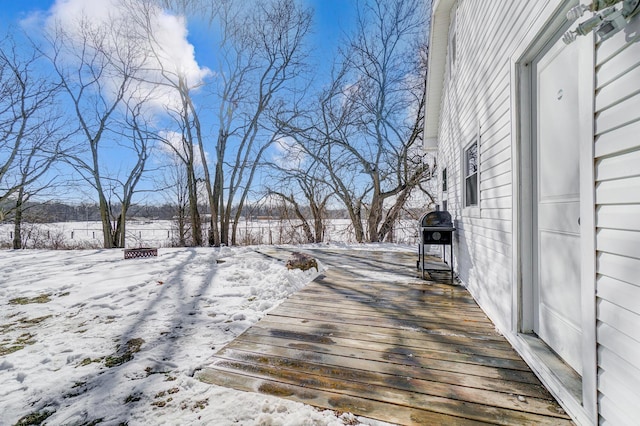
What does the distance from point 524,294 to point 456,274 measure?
2.29 meters

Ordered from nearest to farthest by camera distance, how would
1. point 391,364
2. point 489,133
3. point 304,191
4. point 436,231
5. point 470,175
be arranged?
point 391,364
point 489,133
point 470,175
point 436,231
point 304,191

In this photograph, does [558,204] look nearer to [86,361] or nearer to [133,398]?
[133,398]

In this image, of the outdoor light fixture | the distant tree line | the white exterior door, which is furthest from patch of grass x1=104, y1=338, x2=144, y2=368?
the distant tree line

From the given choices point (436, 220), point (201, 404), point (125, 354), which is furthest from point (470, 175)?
point (125, 354)

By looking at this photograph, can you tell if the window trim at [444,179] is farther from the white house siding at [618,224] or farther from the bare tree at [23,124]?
the bare tree at [23,124]

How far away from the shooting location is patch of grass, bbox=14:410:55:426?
137cm

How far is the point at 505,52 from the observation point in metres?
2.36

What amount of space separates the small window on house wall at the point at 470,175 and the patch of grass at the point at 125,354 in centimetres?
390

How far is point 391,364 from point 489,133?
2.43 metres

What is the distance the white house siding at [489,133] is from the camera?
230cm

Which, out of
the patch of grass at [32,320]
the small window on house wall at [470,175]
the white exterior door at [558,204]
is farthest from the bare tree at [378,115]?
the patch of grass at [32,320]

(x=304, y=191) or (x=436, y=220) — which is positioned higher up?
(x=304, y=191)

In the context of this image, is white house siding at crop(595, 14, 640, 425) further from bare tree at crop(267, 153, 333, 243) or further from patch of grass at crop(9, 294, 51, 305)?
bare tree at crop(267, 153, 333, 243)

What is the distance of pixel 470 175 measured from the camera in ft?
12.1
